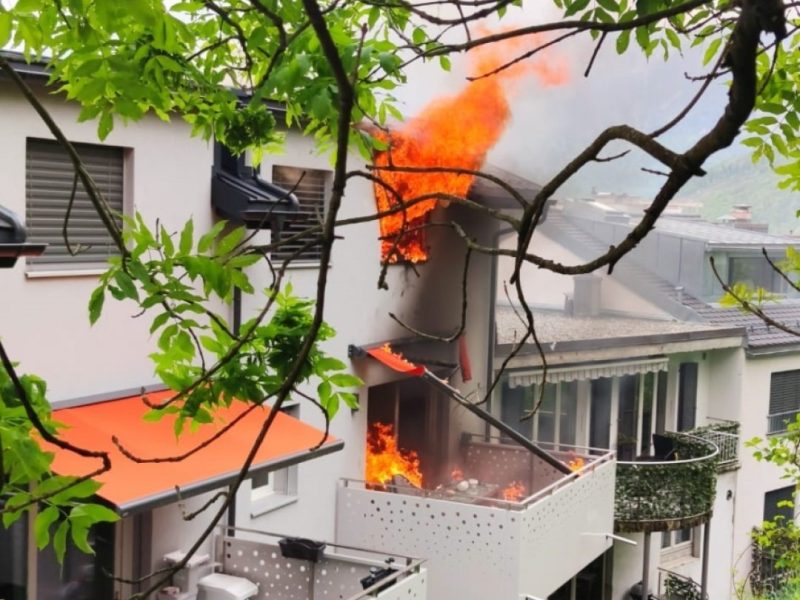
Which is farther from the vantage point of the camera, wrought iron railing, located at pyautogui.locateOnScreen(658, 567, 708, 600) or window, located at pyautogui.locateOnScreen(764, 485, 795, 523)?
window, located at pyautogui.locateOnScreen(764, 485, 795, 523)

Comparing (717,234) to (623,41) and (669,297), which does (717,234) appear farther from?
(623,41)

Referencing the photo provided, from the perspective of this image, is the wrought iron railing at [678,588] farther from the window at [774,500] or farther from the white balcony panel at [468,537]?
the white balcony panel at [468,537]

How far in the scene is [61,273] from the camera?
29.8ft

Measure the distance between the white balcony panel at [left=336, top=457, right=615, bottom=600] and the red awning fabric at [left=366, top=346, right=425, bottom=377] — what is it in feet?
5.45

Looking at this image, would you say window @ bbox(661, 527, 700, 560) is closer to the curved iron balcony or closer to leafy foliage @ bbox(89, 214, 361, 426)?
the curved iron balcony

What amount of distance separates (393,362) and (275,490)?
2.31m

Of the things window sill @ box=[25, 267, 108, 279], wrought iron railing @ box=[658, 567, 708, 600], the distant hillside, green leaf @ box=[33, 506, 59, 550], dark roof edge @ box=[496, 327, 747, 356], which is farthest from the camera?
the distant hillside

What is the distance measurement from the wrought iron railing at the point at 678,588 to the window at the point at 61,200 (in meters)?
16.2

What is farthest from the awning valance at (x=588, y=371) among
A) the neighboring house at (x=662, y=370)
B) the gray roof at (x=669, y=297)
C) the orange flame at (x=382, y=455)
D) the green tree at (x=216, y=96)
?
the green tree at (x=216, y=96)

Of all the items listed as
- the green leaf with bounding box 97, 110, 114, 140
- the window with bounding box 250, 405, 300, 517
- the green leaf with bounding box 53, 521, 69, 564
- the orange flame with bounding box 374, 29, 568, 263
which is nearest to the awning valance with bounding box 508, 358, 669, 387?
the orange flame with bounding box 374, 29, 568, 263

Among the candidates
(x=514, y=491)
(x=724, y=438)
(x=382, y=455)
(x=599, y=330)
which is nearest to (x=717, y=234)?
(x=724, y=438)

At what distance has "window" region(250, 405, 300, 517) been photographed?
39.8 feet

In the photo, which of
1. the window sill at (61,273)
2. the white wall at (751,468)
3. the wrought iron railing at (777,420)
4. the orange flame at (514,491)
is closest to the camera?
the window sill at (61,273)

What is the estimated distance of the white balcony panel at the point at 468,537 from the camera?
12.3 meters
